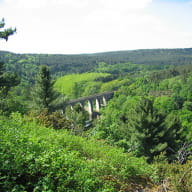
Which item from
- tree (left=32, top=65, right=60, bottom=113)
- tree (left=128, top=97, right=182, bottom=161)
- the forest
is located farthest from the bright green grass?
tree (left=128, top=97, right=182, bottom=161)

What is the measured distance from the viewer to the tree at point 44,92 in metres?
19.5

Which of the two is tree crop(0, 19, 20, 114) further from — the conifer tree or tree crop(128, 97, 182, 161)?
tree crop(128, 97, 182, 161)

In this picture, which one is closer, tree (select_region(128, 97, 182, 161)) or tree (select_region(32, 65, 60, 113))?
tree (select_region(128, 97, 182, 161))

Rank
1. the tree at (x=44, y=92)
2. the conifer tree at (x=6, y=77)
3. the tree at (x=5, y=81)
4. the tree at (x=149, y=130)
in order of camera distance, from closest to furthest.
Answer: the tree at (x=5, y=81), the conifer tree at (x=6, y=77), the tree at (x=149, y=130), the tree at (x=44, y=92)

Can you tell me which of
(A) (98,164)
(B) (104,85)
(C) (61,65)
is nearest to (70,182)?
(A) (98,164)

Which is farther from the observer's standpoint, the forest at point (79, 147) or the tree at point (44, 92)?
the tree at point (44, 92)

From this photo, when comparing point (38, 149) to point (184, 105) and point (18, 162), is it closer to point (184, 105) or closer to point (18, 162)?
point (18, 162)

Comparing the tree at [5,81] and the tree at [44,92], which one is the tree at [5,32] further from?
the tree at [44,92]

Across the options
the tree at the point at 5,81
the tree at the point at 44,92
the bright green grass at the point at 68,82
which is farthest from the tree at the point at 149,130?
the bright green grass at the point at 68,82

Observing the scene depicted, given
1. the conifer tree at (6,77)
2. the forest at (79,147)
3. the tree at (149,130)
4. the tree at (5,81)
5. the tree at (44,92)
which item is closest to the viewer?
the forest at (79,147)

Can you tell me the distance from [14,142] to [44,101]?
56.3 feet

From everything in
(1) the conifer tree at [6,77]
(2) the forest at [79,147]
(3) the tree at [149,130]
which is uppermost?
(1) the conifer tree at [6,77]

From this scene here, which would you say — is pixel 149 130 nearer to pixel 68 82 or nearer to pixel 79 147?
pixel 79 147

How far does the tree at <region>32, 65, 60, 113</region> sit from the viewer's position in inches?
767
